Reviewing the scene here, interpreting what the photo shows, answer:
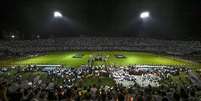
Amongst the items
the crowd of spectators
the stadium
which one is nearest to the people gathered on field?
the stadium

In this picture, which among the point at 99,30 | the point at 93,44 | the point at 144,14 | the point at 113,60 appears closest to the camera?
the point at 113,60

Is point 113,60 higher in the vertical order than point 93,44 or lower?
lower

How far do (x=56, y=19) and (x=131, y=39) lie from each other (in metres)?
18.7

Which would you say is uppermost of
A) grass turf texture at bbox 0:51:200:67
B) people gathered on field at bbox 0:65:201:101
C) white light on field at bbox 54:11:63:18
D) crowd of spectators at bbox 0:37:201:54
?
white light on field at bbox 54:11:63:18

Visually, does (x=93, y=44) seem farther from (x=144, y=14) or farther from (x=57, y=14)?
(x=144, y=14)

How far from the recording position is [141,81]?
110 feet

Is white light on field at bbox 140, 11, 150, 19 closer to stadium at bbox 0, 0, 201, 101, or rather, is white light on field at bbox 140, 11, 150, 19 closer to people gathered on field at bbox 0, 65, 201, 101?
stadium at bbox 0, 0, 201, 101

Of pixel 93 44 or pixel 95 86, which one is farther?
pixel 93 44

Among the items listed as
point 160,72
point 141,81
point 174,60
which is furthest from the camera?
point 174,60

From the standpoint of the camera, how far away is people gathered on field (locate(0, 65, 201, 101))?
21.3 meters

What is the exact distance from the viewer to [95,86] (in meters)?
25.6

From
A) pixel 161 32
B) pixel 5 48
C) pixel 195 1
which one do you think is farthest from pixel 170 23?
pixel 5 48

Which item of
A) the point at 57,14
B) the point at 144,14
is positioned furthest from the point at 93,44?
the point at 144,14

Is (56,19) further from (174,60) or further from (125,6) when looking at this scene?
(174,60)
